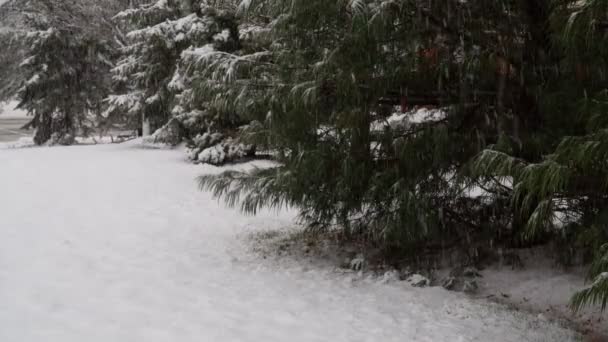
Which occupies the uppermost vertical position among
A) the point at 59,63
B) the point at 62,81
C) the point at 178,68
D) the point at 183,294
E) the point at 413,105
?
the point at 59,63

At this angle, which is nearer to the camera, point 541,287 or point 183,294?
point 183,294

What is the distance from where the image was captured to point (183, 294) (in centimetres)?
454

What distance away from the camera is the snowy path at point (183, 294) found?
3811 millimetres

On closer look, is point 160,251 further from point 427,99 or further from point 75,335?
point 427,99

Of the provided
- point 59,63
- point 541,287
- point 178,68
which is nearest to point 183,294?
point 541,287

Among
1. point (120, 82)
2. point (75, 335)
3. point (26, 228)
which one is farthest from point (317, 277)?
point (120, 82)

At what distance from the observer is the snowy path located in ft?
12.5

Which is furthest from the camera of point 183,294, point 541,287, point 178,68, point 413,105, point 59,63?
point 59,63

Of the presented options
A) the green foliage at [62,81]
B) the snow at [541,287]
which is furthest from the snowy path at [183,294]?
the green foliage at [62,81]

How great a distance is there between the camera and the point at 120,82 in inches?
704

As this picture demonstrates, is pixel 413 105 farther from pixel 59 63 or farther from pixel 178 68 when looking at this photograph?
pixel 59 63

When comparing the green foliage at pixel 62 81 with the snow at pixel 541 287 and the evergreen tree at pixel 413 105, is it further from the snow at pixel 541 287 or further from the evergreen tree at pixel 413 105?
the snow at pixel 541 287

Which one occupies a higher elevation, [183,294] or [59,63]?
[59,63]

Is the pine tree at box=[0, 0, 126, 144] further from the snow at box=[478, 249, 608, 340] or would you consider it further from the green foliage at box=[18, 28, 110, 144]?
the snow at box=[478, 249, 608, 340]
